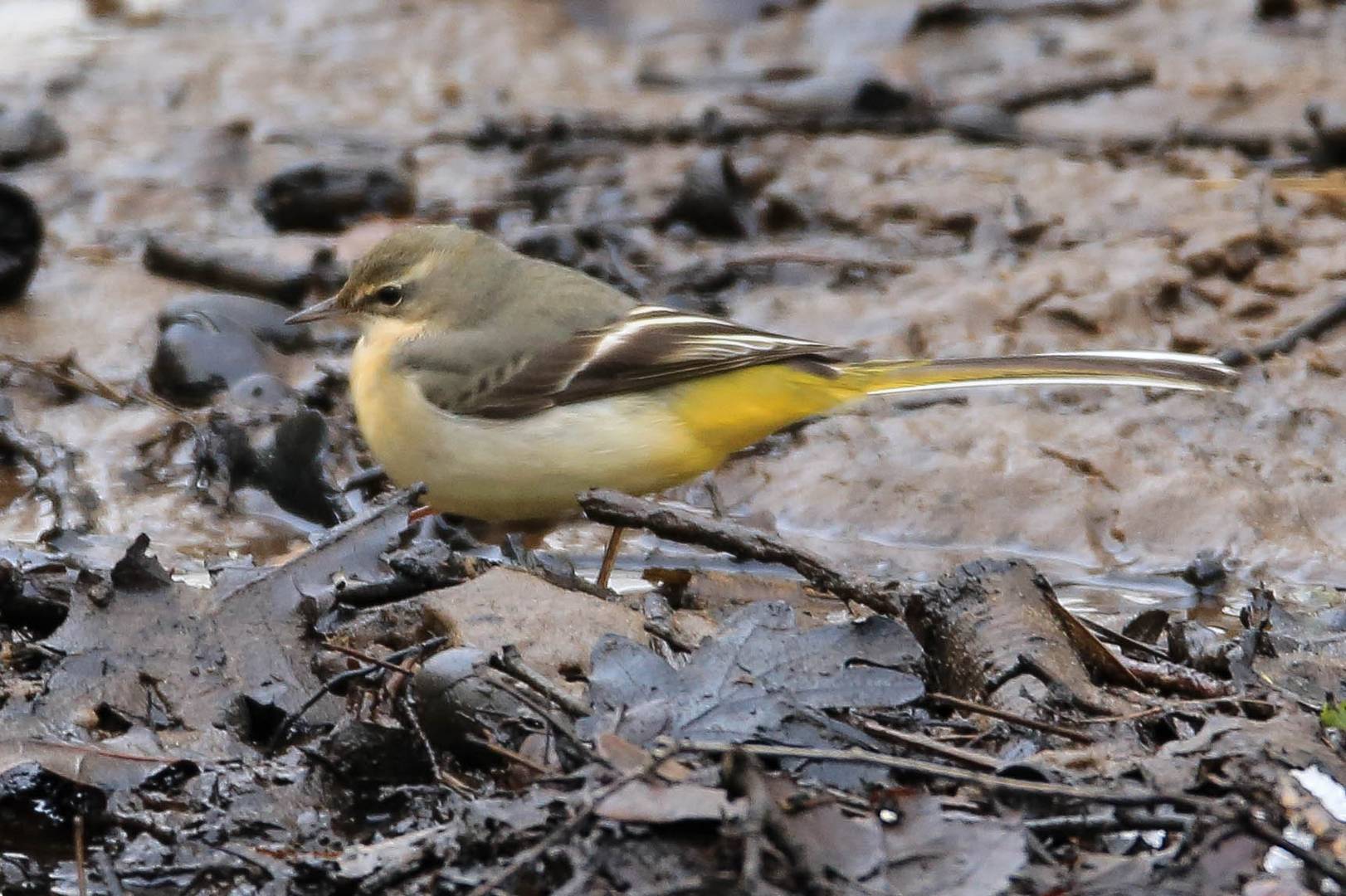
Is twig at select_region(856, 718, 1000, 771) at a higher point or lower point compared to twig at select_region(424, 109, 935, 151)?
higher

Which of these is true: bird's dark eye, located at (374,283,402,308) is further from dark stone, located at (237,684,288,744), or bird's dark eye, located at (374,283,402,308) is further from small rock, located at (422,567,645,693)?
dark stone, located at (237,684,288,744)

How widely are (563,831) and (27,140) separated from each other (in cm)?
849

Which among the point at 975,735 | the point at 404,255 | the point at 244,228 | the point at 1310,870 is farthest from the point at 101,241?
the point at 1310,870

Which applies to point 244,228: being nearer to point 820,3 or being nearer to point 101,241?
point 101,241

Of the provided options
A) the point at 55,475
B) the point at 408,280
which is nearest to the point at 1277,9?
the point at 408,280

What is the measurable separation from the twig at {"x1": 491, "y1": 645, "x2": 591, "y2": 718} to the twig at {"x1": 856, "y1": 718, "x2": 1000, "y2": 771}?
0.66 metres

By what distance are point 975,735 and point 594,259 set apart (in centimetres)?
503

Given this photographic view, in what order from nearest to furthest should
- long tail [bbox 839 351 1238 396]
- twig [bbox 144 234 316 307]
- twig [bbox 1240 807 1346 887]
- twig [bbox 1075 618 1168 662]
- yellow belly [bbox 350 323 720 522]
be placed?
twig [bbox 1240 807 1346 887] < twig [bbox 1075 618 1168 662] < yellow belly [bbox 350 323 720 522] < long tail [bbox 839 351 1238 396] < twig [bbox 144 234 316 307]

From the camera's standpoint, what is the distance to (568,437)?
6.26 m

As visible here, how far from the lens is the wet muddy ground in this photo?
378 cm

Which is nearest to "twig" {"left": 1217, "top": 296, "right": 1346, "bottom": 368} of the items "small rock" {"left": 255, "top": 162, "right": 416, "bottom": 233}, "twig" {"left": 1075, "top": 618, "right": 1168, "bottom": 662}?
"twig" {"left": 1075, "top": 618, "right": 1168, "bottom": 662}

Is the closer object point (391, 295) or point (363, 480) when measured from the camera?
point (391, 295)

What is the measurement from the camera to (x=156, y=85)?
12383 mm

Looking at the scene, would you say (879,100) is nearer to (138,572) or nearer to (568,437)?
(568,437)
